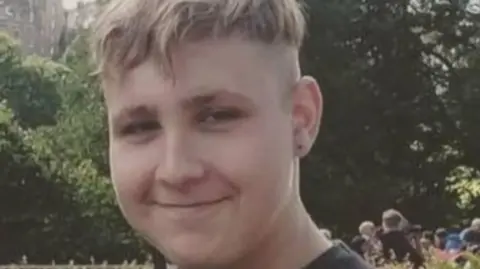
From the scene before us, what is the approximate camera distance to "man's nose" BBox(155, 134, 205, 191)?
4.41 ft

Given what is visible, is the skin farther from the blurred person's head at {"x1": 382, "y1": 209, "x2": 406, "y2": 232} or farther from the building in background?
the building in background

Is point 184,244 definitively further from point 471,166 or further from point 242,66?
point 471,166

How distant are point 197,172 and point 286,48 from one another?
0.58 feet

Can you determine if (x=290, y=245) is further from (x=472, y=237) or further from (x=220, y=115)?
(x=472, y=237)

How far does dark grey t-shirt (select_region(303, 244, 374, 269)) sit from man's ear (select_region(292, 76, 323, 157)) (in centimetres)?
12

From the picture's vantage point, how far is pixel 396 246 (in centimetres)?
987

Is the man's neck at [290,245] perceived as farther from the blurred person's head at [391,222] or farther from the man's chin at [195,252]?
the blurred person's head at [391,222]

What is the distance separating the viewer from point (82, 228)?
31.0 metres

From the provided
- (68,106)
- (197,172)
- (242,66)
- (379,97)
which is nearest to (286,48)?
(242,66)

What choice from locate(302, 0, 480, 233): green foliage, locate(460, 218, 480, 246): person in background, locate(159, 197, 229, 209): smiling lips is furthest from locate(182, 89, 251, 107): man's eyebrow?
locate(302, 0, 480, 233): green foliage

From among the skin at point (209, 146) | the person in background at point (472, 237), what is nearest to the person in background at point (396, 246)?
the person in background at point (472, 237)

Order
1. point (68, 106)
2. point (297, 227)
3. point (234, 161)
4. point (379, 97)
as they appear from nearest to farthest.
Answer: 1. point (234, 161)
2. point (297, 227)
3. point (379, 97)
4. point (68, 106)

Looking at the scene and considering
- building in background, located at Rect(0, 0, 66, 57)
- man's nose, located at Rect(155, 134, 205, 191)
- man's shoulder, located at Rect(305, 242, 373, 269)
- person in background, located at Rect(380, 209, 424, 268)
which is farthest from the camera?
building in background, located at Rect(0, 0, 66, 57)

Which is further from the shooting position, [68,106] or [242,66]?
[68,106]
